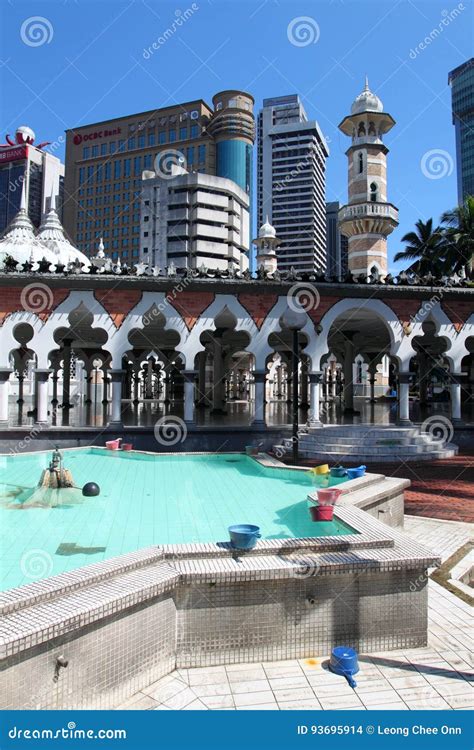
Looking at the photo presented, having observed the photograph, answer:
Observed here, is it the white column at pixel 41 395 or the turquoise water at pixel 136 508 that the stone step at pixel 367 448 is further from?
the white column at pixel 41 395

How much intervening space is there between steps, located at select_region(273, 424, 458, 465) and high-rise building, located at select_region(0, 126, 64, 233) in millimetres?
112510

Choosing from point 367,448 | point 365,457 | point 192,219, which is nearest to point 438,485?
point 365,457

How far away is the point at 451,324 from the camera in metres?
17.5

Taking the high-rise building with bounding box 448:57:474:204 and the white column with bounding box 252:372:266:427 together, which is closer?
the white column with bounding box 252:372:266:427

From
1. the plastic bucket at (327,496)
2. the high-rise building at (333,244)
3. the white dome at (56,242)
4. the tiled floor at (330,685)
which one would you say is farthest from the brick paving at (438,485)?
the high-rise building at (333,244)

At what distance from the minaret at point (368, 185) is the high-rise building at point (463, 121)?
69258 mm

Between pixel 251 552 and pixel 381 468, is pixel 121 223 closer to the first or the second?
pixel 381 468

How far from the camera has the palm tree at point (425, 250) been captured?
34188mm

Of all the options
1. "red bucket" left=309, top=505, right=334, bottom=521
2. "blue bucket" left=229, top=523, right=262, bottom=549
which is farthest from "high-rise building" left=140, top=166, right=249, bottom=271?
"blue bucket" left=229, top=523, right=262, bottom=549

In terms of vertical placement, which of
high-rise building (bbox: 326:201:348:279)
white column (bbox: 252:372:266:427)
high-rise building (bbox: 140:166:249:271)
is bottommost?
white column (bbox: 252:372:266:427)

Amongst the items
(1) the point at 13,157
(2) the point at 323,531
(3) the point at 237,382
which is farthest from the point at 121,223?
(2) the point at 323,531

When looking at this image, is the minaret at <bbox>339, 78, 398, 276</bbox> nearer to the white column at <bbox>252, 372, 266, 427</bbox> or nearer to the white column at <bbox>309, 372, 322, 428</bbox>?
the white column at <bbox>309, 372, 322, 428</bbox>

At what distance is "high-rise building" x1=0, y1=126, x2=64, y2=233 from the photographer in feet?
399

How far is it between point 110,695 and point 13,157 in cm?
14141
